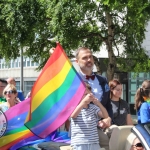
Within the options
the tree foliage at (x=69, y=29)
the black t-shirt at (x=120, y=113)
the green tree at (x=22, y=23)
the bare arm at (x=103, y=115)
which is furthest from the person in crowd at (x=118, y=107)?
the green tree at (x=22, y=23)

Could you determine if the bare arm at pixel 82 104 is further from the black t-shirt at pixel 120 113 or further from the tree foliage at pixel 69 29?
the tree foliage at pixel 69 29

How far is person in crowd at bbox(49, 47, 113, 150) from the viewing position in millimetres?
5770

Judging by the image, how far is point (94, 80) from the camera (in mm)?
6027

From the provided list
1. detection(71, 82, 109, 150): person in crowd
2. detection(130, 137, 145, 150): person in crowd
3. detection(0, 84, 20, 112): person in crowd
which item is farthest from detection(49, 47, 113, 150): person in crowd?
detection(0, 84, 20, 112): person in crowd

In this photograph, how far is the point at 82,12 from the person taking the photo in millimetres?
18719

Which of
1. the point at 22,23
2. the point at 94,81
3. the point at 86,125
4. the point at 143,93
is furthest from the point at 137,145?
the point at 22,23

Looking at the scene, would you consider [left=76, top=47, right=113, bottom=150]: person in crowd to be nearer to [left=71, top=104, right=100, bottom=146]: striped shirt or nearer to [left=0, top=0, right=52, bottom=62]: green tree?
[left=71, top=104, right=100, bottom=146]: striped shirt

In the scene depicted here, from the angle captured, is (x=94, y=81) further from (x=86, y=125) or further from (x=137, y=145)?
(x=137, y=145)

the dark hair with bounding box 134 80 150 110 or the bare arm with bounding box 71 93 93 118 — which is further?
the dark hair with bounding box 134 80 150 110

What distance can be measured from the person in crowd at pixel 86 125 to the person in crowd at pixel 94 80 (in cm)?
13

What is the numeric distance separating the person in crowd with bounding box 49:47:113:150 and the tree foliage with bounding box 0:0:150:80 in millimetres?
12287

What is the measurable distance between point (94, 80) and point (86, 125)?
65 centimetres

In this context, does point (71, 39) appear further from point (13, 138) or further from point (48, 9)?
point (13, 138)

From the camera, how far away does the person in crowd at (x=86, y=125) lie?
5.61 m
